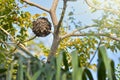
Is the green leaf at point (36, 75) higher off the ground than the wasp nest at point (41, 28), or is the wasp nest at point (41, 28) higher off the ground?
the wasp nest at point (41, 28)

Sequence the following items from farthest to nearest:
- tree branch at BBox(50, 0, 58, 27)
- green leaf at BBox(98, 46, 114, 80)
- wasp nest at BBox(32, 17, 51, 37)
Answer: wasp nest at BBox(32, 17, 51, 37)
tree branch at BBox(50, 0, 58, 27)
green leaf at BBox(98, 46, 114, 80)

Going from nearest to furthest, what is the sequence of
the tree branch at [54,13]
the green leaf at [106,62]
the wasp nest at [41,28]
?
1. the green leaf at [106,62]
2. the tree branch at [54,13]
3. the wasp nest at [41,28]

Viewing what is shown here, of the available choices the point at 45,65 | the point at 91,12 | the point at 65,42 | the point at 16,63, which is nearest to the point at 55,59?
the point at 45,65

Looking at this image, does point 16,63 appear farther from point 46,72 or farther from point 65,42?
point 65,42

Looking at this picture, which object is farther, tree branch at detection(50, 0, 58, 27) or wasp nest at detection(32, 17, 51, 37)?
wasp nest at detection(32, 17, 51, 37)

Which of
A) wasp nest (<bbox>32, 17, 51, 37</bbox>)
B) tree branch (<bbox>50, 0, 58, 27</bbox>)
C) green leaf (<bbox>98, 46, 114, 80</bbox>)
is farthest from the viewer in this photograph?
wasp nest (<bbox>32, 17, 51, 37</bbox>)

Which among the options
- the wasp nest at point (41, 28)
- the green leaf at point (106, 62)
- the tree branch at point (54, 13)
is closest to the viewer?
the green leaf at point (106, 62)

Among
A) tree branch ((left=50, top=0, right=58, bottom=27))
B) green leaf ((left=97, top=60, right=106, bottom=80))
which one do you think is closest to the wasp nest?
tree branch ((left=50, top=0, right=58, bottom=27))

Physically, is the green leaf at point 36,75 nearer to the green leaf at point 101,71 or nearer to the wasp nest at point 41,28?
the green leaf at point 101,71

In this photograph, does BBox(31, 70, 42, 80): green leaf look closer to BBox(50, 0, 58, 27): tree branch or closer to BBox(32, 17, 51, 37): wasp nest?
BBox(50, 0, 58, 27): tree branch

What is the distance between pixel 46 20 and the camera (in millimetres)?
4488

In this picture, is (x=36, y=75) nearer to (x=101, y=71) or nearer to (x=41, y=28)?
(x=101, y=71)

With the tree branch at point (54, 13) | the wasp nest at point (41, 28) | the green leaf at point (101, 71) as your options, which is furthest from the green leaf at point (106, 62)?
the wasp nest at point (41, 28)

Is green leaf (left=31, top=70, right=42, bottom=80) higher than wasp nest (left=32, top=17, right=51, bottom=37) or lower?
lower
